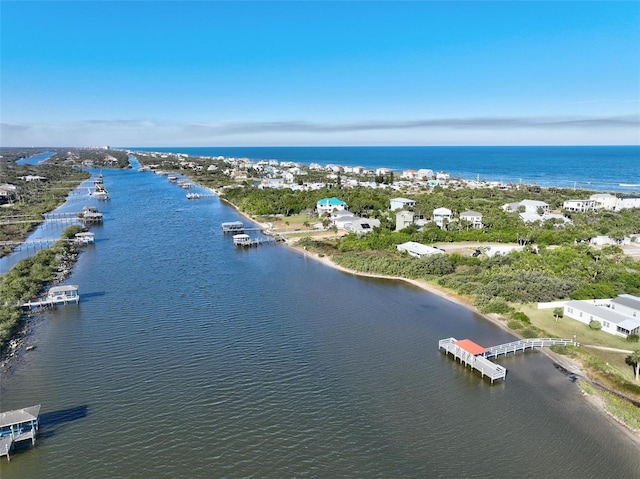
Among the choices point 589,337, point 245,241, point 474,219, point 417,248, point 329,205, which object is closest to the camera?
point 589,337

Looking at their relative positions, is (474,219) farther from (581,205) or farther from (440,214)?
(581,205)

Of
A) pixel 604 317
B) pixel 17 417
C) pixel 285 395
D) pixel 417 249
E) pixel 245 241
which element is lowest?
pixel 285 395

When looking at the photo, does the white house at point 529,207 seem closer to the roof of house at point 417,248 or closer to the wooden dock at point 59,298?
the roof of house at point 417,248

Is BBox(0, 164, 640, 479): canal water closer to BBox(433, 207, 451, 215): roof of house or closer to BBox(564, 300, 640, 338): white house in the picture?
BBox(564, 300, 640, 338): white house

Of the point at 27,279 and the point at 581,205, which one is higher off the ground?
the point at 581,205

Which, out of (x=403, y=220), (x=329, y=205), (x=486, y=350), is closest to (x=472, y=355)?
(x=486, y=350)

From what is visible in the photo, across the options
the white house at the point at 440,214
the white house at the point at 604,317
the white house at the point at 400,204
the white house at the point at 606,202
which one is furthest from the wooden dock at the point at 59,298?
the white house at the point at 606,202

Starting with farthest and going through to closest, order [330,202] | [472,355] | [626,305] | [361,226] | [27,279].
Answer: [330,202], [361,226], [27,279], [626,305], [472,355]
